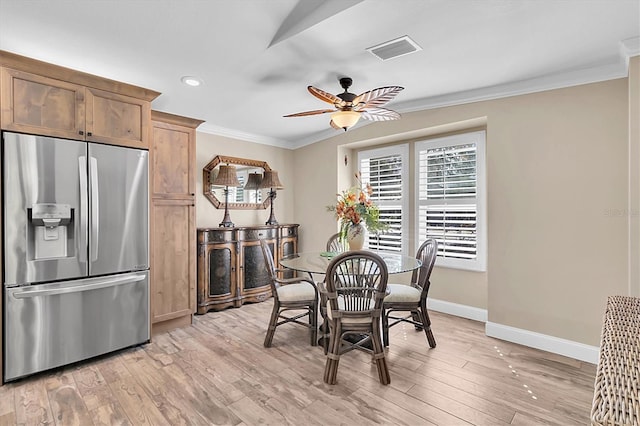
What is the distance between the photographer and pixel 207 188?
4.44 metres

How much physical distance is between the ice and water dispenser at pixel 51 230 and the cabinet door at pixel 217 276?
1500mm

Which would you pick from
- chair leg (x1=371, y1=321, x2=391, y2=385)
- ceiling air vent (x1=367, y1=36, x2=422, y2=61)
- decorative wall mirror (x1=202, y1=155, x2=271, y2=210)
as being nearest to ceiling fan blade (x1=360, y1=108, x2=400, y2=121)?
ceiling air vent (x1=367, y1=36, x2=422, y2=61)

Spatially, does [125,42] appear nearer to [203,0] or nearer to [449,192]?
[203,0]

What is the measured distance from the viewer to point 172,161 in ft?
11.6

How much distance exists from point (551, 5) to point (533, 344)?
2.81m

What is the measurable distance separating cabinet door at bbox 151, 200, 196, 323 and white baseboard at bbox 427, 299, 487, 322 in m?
3.01

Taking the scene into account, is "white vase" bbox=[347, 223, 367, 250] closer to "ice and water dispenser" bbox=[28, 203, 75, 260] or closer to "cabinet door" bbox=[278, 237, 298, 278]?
"cabinet door" bbox=[278, 237, 298, 278]

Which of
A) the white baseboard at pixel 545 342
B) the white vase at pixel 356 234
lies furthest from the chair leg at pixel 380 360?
the white baseboard at pixel 545 342

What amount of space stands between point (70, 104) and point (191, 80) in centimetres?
100

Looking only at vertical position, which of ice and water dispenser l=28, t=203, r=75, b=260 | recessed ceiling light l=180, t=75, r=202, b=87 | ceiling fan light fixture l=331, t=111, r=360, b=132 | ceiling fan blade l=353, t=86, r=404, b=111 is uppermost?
recessed ceiling light l=180, t=75, r=202, b=87

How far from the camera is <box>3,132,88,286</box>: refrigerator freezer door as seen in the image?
2.35 meters

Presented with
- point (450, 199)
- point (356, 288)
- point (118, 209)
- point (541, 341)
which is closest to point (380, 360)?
point (356, 288)

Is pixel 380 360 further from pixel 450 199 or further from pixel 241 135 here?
pixel 241 135

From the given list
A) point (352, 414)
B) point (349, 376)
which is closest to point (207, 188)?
point (349, 376)
